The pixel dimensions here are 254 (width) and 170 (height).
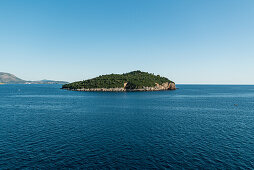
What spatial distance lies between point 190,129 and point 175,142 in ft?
46.7

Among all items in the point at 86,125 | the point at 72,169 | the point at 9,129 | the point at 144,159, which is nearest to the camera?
the point at 72,169

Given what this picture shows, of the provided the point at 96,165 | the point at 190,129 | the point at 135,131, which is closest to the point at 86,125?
the point at 135,131

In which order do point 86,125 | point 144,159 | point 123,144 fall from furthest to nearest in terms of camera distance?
point 86,125 < point 123,144 < point 144,159

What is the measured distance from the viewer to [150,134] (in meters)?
45.6

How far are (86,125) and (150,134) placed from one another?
2407cm

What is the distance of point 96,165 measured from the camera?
28.4 meters

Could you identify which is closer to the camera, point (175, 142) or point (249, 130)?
point (175, 142)

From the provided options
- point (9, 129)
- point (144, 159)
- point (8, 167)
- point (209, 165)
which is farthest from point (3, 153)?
point (209, 165)

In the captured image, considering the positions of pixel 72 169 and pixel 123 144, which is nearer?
pixel 72 169

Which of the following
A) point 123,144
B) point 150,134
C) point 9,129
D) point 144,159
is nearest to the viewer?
point 144,159

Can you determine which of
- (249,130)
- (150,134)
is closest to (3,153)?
(150,134)

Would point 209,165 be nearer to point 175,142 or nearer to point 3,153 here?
point 175,142

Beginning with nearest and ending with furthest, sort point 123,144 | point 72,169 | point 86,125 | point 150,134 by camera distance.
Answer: point 72,169
point 123,144
point 150,134
point 86,125

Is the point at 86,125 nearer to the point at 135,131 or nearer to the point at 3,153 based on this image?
the point at 135,131
